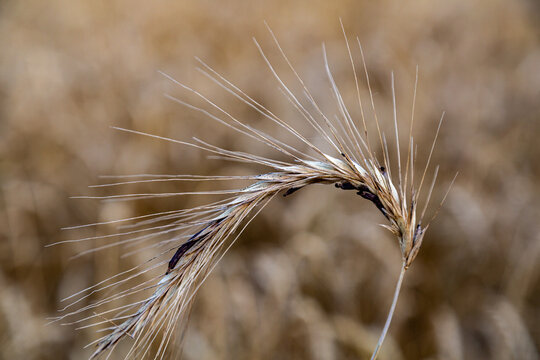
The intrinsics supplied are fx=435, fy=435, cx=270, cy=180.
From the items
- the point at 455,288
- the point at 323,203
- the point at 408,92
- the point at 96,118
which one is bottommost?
the point at 455,288

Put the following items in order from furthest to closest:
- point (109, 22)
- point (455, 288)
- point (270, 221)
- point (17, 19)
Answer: point (17, 19) < point (109, 22) < point (270, 221) < point (455, 288)

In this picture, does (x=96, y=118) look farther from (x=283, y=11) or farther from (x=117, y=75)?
(x=283, y=11)

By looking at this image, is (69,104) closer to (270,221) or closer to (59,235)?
(59,235)

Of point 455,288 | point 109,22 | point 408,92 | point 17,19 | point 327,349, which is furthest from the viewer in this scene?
point 17,19

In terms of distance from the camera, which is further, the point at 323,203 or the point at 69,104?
the point at 69,104

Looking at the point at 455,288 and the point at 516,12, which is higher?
the point at 516,12

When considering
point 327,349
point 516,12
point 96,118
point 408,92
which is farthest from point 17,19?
point 516,12
